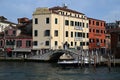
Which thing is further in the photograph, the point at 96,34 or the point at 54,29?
the point at 96,34

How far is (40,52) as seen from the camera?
8275cm

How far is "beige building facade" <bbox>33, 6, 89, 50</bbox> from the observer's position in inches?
3332

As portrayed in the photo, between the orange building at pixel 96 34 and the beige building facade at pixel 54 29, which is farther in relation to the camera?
the orange building at pixel 96 34

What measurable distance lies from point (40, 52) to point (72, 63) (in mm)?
16922

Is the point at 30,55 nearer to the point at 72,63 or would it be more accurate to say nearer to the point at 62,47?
the point at 62,47

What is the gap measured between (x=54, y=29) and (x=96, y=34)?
18488 millimetres

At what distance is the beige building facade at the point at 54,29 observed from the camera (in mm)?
84625

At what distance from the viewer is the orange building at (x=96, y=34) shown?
98.2 metres

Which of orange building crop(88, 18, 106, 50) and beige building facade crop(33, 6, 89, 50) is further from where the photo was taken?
orange building crop(88, 18, 106, 50)

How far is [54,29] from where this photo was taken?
85250mm

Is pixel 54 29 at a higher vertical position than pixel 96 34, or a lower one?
higher

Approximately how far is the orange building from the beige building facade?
7.57m

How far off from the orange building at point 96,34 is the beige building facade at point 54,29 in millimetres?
7570

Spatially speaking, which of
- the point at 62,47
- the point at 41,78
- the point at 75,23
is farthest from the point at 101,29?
the point at 41,78
